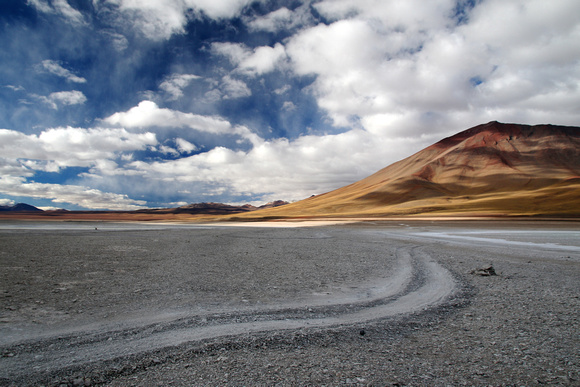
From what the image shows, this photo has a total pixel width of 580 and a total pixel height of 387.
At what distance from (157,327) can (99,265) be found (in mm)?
8212

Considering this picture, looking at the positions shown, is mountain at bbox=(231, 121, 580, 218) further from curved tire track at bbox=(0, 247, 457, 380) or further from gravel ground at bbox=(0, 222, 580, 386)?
curved tire track at bbox=(0, 247, 457, 380)

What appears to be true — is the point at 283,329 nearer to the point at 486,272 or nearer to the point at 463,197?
the point at 486,272

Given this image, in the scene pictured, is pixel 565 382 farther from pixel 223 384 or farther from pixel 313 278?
pixel 313 278

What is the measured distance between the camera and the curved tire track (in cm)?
421

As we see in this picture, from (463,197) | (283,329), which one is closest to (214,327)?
(283,329)

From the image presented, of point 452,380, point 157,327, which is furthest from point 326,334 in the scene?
point 157,327

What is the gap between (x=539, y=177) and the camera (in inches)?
7116

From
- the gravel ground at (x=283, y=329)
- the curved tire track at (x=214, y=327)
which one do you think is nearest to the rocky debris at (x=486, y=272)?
the gravel ground at (x=283, y=329)

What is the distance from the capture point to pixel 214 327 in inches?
217

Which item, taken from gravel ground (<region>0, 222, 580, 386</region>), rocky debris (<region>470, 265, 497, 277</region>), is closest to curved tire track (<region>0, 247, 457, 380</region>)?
gravel ground (<region>0, 222, 580, 386</region>)

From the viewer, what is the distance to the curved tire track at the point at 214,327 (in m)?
4.21

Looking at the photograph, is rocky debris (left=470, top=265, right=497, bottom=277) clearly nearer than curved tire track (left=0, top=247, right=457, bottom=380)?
No

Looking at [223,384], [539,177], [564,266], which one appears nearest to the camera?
[223,384]

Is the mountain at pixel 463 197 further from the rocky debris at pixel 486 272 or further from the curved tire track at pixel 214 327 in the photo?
the curved tire track at pixel 214 327
